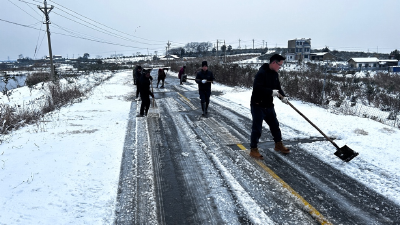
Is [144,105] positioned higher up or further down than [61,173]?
higher up

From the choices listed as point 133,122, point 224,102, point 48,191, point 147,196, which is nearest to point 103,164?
point 48,191

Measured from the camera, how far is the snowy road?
3256 mm

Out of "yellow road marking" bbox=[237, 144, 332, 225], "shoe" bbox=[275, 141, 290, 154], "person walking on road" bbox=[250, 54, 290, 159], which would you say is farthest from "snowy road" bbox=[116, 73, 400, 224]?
"person walking on road" bbox=[250, 54, 290, 159]

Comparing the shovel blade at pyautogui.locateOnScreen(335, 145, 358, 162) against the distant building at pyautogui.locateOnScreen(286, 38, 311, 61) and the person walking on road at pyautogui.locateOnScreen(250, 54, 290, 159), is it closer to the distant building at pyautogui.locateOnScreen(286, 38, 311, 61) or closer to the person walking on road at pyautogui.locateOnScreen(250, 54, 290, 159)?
the person walking on road at pyautogui.locateOnScreen(250, 54, 290, 159)

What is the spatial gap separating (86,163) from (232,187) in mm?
2888

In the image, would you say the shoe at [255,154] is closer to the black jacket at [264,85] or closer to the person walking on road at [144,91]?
the black jacket at [264,85]

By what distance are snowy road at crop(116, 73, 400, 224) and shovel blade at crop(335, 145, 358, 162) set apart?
1.26 feet

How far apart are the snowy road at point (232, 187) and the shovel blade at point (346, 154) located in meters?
0.39


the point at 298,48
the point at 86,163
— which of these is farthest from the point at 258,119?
the point at 298,48

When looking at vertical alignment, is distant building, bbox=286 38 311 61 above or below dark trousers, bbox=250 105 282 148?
above

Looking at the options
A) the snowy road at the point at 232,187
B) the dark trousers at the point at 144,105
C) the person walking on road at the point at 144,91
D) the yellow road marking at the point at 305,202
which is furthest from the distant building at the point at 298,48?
the yellow road marking at the point at 305,202

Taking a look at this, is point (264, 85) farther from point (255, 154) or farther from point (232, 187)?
point (232, 187)

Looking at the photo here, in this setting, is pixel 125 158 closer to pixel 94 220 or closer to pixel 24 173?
pixel 24 173

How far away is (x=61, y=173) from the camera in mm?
4516
